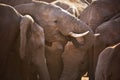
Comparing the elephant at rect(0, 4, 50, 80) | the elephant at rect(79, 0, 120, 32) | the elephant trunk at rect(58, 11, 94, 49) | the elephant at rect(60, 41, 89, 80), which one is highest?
the elephant at rect(0, 4, 50, 80)

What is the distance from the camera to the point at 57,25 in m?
9.12

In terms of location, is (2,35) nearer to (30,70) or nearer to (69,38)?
(30,70)

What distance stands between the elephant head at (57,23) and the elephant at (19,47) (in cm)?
121

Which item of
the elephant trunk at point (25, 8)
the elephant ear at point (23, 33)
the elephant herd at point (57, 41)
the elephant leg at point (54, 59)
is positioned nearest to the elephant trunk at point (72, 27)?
the elephant herd at point (57, 41)

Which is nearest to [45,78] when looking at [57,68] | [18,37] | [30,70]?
[30,70]

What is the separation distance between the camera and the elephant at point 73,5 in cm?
1065

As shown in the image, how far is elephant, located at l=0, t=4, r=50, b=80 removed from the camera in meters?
7.16

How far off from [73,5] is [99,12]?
1.90m

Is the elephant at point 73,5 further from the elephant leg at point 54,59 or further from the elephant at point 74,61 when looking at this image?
the elephant leg at point 54,59

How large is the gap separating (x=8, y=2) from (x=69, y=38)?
133 cm

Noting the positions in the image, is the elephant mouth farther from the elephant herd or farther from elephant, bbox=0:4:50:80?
elephant, bbox=0:4:50:80

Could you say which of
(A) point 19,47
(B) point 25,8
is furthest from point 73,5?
(A) point 19,47

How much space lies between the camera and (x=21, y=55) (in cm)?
739

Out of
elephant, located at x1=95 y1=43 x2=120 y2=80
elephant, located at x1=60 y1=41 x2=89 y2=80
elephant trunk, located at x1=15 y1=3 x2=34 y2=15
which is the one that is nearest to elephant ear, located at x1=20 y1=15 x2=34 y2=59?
elephant trunk, located at x1=15 y1=3 x2=34 y2=15
